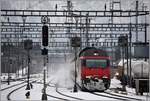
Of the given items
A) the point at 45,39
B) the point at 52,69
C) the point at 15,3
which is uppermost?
the point at 15,3

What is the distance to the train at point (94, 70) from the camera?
3172cm

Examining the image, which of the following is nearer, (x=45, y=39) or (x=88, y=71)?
(x=45, y=39)

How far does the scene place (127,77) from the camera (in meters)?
44.8

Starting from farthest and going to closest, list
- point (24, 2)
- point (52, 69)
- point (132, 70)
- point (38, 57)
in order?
1. point (52, 69)
2. point (38, 57)
3. point (24, 2)
4. point (132, 70)

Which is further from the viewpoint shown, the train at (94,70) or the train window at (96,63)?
the train window at (96,63)

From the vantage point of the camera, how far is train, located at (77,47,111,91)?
104ft

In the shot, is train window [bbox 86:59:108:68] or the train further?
train window [bbox 86:59:108:68]

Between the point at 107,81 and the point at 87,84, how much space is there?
5.33 feet

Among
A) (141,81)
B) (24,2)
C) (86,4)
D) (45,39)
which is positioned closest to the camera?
(45,39)

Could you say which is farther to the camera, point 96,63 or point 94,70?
point 96,63

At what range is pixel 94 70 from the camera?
31875 mm

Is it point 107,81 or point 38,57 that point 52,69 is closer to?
point 38,57

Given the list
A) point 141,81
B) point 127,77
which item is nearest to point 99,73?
point 141,81

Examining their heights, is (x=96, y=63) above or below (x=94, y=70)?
above
